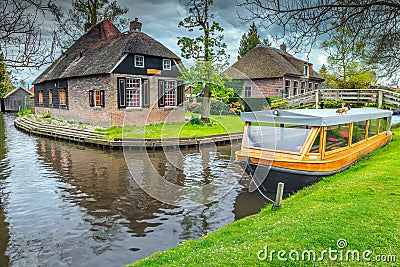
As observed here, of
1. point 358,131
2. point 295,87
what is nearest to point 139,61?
point 358,131

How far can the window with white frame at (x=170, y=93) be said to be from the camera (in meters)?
23.7

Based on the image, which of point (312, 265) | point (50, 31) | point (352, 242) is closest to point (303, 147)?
point (352, 242)

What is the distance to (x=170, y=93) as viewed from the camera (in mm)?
24281

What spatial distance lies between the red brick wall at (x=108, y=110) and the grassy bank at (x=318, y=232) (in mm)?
15955

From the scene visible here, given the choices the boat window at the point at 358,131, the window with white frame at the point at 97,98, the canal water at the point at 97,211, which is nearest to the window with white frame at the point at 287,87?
the window with white frame at the point at 97,98

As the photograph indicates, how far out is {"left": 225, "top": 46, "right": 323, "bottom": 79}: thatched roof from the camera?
32.1 meters

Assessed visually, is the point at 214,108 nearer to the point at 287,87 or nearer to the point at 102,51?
the point at 102,51

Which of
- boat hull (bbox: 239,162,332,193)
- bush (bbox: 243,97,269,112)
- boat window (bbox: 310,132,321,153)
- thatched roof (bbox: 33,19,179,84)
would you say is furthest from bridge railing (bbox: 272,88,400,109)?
boat hull (bbox: 239,162,332,193)

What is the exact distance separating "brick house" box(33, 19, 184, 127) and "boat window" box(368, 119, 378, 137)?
49.2ft

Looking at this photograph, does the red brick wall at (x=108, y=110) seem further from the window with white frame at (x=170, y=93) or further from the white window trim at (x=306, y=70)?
the white window trim at (x=306, y=70)

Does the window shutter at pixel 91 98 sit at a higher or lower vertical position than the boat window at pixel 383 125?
higher

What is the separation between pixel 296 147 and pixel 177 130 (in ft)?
42.1

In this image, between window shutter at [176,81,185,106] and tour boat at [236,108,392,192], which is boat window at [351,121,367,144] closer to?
tour boat at [236,108,392,192]

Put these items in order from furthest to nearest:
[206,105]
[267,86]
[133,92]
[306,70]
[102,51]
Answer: [306,70]
[267,86]
[102,51]
[206,105]
[133,92]
